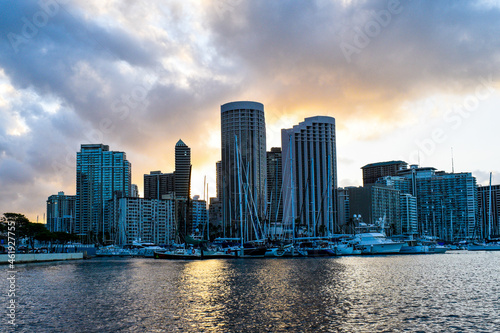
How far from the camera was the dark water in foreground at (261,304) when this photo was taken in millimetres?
37094

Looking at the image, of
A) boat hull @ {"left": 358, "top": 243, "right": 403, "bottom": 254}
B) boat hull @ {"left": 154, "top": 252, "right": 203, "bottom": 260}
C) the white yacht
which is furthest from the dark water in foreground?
the white yacht

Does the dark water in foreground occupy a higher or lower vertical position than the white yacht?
higher

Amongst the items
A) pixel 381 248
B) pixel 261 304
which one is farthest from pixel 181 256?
pixel 261 304

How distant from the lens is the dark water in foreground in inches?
1460

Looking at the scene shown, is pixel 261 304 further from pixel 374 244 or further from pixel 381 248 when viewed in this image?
pixel 381 248

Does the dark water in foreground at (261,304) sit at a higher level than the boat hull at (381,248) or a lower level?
higher

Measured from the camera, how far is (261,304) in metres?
47.2

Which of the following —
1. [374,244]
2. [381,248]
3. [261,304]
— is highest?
[261,304]

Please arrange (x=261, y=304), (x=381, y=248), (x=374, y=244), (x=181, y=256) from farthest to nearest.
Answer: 1. (x=381, y=248)
2. (x=374, y=244)
3. (x=181, y=256)
4. (x=261, y=304)

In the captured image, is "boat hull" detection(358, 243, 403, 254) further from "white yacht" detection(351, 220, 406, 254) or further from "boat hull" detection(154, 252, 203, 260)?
"boat hull" detection(154, 252, 203, 260)

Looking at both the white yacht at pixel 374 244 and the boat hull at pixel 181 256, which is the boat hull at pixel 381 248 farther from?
the boat hull at pixel 181 256

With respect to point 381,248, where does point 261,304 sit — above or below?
above

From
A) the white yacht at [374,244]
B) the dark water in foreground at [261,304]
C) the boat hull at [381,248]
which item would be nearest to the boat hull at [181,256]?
the white yacht at [374,244]

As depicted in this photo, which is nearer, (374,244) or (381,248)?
(374,244)
